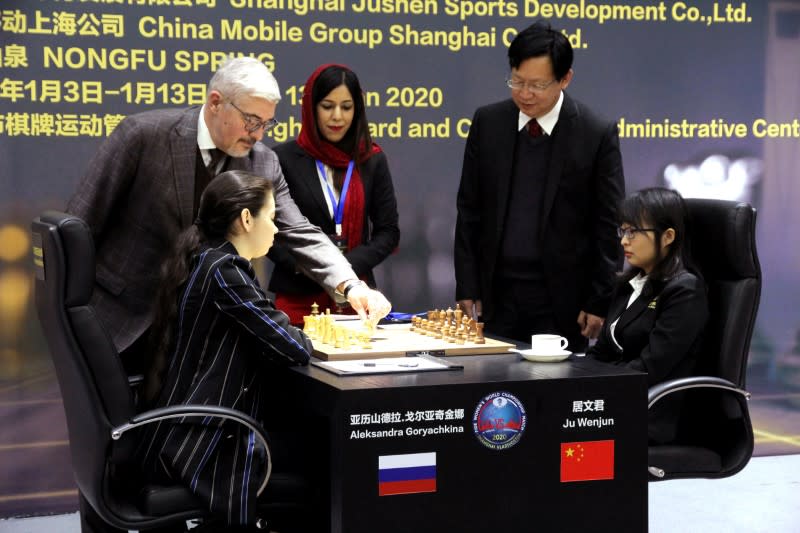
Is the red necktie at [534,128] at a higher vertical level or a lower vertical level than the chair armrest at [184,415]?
higher

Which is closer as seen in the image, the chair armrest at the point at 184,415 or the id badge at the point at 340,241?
the chair armrest at the point at 184,415

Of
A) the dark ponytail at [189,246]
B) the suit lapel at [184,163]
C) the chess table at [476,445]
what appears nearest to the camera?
the chess table at [476,445]

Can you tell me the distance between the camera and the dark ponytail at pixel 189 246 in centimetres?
305

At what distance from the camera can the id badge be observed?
4273 mm

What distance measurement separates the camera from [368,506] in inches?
107

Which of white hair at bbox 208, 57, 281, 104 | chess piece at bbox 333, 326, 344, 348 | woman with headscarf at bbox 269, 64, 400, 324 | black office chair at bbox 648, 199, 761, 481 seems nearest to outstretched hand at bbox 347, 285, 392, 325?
chess piece at bbox 333, 326, 344, 348

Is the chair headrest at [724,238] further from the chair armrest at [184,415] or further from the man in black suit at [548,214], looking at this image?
the chair armrest at [184,415]

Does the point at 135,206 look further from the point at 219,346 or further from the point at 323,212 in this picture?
the point at 323,212

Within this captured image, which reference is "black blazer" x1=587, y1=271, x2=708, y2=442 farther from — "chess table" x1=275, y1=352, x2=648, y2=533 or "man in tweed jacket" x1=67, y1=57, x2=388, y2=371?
"man in tweed jacket" x1=67, y1=57, x2=388, y2=371

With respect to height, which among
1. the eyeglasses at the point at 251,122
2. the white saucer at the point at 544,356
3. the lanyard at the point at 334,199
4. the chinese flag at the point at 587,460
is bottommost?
the chinese flag at the point at 587,460

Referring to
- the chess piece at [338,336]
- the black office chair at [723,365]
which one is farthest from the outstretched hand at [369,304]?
the black office chair at [723,365]

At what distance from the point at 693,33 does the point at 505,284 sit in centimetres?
208

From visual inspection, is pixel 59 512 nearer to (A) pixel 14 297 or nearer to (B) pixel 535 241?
(A) pixel 14 297

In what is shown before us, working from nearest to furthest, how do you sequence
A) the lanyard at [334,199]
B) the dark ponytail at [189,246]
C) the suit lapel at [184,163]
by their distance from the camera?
the dark ponytail at [189,246], the suit lapel at [184,163], the lanyard at [334,199]
